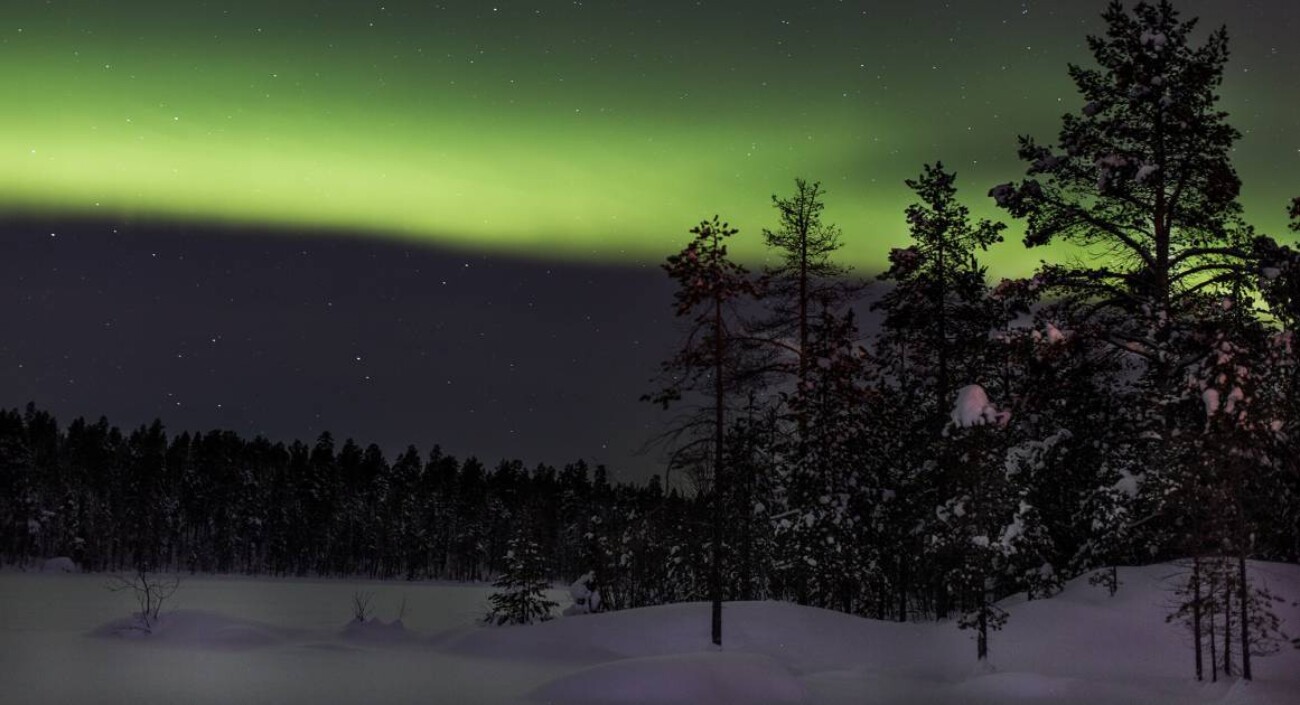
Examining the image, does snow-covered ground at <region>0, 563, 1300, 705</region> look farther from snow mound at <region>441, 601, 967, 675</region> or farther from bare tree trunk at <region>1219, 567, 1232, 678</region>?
bare tree trunk at <region>1219, 567, 1232, 678</region>

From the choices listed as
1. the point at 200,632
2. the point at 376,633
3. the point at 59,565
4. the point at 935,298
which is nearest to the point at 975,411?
the point at 935,298

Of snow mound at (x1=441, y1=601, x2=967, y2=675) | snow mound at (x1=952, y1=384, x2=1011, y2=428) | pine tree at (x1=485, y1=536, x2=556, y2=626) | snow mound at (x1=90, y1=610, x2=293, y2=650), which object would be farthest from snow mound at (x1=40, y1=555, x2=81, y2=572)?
snow mound at (x1=952, y1=384, x2=1011, y2=428)

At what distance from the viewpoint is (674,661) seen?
23.3 m

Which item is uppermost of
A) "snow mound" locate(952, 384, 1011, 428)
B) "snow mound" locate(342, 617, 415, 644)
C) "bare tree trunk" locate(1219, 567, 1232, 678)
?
"snow mound" locate(952, 384, 1011, 428)

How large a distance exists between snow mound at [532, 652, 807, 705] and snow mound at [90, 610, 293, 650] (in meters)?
13.5

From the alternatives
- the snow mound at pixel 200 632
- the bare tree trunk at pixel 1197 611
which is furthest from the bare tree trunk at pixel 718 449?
the snow mound at pixel 200 632

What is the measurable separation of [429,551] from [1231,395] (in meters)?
128

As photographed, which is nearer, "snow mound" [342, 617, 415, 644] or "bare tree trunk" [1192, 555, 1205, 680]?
"bare tree trunk" [1192, 555, 1205, 680]

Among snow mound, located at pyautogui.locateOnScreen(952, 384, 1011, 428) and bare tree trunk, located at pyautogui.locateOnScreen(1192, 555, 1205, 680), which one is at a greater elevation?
snow mound, located at pyautogui.locateOnScreen(952, 384, 1011, 428)

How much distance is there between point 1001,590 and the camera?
40000 mm

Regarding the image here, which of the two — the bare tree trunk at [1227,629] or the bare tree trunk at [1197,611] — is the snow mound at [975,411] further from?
the bare tree trunk at [1227,629]

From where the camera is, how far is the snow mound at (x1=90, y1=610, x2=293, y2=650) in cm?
3294

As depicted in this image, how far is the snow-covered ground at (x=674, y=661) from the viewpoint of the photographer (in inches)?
881

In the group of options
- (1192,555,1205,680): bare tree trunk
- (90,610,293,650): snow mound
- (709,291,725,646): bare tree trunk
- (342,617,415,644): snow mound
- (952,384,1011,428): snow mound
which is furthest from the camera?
(342,617,415,644): snow mound
